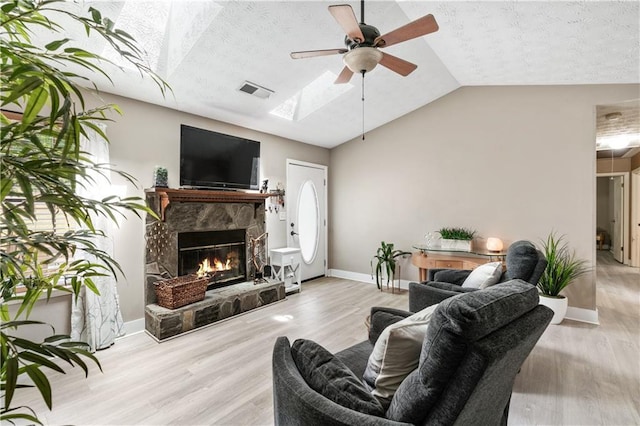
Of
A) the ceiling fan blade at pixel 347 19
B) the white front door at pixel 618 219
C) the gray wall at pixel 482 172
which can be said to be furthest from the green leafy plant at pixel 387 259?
the white front door at pixel 618 219

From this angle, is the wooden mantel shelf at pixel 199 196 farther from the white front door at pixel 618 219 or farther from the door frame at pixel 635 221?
the white front door at pixel 618 219

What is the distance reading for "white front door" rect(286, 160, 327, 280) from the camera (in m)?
5.21

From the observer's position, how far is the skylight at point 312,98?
4.10 m

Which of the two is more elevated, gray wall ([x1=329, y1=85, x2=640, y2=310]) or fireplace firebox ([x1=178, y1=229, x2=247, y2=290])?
gray wall ([x1=329, y1=85, x2=640, y2=310])

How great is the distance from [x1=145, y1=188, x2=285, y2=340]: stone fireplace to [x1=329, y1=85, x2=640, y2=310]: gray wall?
1.96m

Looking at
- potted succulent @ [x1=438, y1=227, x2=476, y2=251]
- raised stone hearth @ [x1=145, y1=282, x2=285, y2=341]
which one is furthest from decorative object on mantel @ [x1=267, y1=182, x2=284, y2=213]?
potted succulent @ [x1=438, y1=227, x2=476, y2=251]

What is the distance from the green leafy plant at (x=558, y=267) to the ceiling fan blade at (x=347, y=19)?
3.31m

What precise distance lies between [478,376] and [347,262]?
4925 mm

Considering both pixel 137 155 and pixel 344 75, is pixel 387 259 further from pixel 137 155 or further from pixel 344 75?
pixel 137 155

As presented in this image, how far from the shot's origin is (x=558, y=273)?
3514 mm

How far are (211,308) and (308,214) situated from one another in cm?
256

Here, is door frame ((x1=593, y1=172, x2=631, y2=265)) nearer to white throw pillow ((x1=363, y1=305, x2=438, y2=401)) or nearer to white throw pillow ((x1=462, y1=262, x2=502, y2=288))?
white throw pillow ((x1=462, y1=262, x2=502, y2=288))

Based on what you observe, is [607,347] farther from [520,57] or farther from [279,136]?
[279,136]

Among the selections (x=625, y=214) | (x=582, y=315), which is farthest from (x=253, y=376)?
(x=625, y=214)
